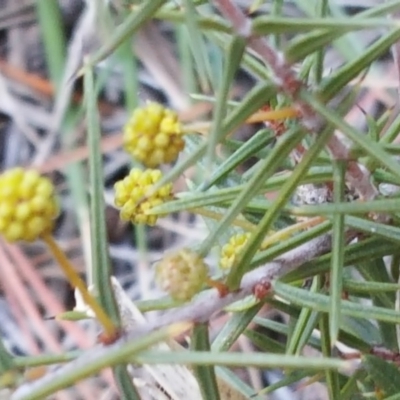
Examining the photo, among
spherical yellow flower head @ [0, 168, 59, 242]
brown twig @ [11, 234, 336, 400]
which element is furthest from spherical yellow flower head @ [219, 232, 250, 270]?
spherical yellow flower head @ [0, 168, 59, 242]

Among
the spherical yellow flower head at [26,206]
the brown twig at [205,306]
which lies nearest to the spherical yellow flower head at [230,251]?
the brown twig at [205,306]

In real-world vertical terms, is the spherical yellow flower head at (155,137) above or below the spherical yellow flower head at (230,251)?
above

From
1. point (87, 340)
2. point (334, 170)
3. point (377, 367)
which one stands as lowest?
point (87, 340)

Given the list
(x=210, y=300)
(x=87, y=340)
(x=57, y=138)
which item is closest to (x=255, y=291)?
(x=210, y=300)

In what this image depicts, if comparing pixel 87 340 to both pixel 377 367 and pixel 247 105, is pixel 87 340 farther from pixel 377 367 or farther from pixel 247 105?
pixel 247 105

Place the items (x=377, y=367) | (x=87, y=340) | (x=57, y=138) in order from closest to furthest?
(x=377, y=367)
(x=87, y=340)
(x=57, y=138)

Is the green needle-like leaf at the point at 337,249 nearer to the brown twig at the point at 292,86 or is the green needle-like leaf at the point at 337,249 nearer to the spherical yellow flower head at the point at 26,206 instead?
the brown twig at the point at 292,86

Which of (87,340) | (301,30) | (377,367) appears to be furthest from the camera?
(87,340)

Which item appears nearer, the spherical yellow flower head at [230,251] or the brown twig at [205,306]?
the brown twig at [205,306]
